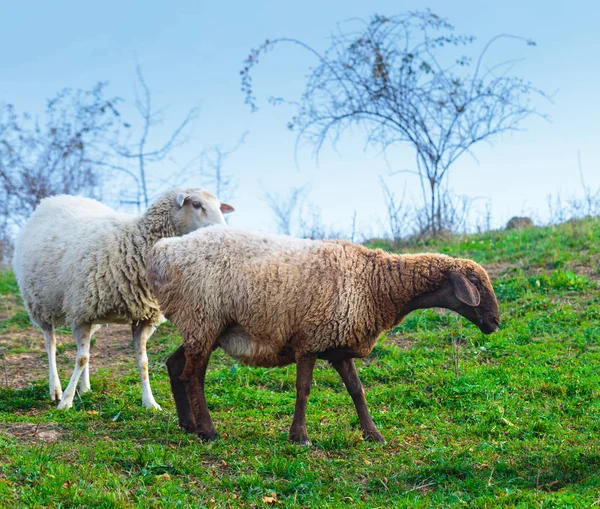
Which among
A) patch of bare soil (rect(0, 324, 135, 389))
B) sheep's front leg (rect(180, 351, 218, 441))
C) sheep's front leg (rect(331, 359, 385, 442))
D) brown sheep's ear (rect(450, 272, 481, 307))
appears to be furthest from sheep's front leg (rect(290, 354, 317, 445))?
patch of bare soil (rect(0, 324, 135, 389))

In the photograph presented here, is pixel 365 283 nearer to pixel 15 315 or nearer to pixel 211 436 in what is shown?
pixel 211 436

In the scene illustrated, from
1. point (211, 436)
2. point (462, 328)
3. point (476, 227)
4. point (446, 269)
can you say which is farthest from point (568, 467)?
point (476, 227)

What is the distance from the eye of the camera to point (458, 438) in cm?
595

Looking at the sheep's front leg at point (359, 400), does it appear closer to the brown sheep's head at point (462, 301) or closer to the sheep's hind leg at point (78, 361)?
the brown sheep's head at point (462, 301)

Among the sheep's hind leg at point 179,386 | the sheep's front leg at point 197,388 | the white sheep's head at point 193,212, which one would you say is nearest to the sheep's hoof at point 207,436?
the sheep's front leg at point 197,388

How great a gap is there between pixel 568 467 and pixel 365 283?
2.09m

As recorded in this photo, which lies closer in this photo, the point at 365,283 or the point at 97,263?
the point at 365,283

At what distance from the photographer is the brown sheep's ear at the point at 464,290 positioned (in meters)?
5.91

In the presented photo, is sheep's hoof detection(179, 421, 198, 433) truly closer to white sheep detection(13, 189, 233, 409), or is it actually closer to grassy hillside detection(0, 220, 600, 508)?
grassy hillside detection(0, 220, 600, 508)

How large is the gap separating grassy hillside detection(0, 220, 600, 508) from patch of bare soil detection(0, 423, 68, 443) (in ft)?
0.08

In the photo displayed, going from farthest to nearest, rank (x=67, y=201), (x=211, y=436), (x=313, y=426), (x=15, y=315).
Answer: (x=15, y=315) < (x=67, y=201) < (x=313, y=426) < (x=211, y=436)

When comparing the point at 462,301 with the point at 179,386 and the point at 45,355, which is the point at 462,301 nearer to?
the point at 179,386

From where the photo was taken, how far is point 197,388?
589cm

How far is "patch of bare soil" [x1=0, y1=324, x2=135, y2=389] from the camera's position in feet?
27.4
